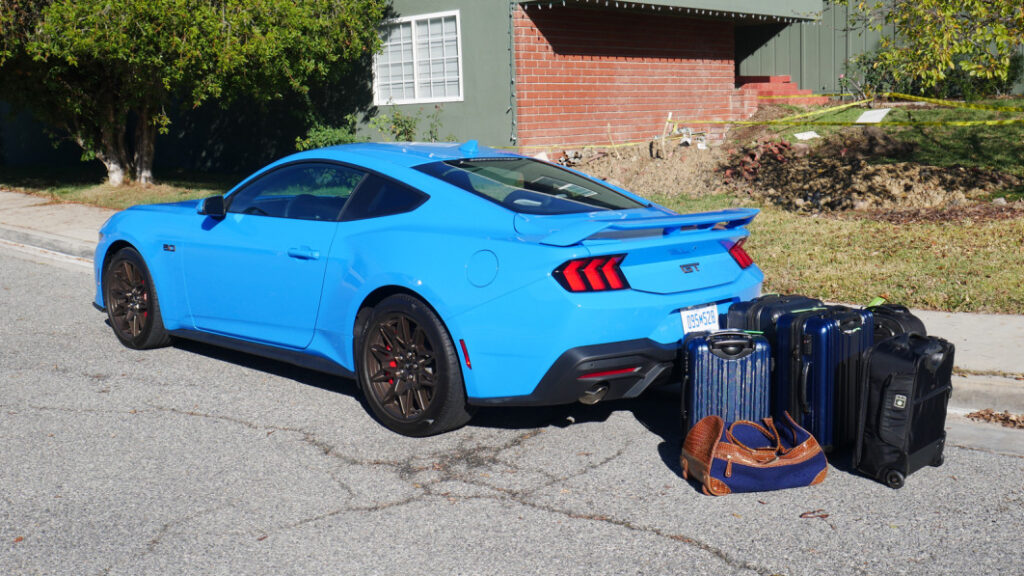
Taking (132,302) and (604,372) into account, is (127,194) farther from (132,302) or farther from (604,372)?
(604,372)

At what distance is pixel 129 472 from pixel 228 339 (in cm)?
167

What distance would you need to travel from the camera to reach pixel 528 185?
18.7ft

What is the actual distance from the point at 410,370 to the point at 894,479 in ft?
7.86

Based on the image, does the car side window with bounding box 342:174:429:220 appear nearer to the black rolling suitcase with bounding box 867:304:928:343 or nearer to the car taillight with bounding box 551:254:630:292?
the car taillight with bounding box 551:254:630:292

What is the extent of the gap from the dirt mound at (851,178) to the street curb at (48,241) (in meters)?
8.50

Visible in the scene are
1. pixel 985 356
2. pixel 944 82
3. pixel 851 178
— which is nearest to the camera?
pixel 985 356

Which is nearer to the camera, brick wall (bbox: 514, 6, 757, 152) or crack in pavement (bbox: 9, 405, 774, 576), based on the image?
crack in pavement (bbox: 9, 405, 774, 576)

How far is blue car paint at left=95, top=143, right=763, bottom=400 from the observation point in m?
4.76

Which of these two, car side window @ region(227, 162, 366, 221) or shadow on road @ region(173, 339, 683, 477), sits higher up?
car side window @ region(227, 162, 366, 221)

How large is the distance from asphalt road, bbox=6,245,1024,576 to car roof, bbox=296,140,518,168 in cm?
145

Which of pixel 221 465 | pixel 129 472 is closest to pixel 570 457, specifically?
pixel 221 465

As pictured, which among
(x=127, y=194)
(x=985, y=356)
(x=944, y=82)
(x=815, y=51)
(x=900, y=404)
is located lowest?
(x=985, y=356)

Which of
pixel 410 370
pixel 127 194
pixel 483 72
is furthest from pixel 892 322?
pixel 127 194

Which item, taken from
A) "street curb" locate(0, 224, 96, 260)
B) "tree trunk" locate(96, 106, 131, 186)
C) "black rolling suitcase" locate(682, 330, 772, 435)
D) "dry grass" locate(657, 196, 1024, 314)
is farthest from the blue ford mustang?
"tree trunk" locate(96, 106, 131, 186)
